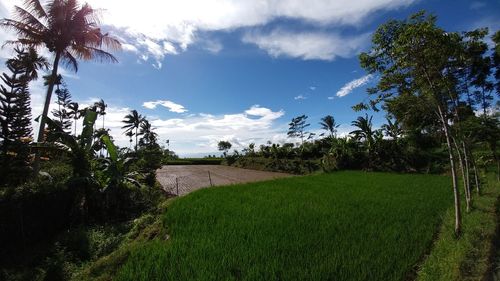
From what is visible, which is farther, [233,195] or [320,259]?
[233,195]

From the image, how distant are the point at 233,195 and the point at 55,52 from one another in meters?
11.8

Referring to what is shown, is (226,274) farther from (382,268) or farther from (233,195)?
(233,195)

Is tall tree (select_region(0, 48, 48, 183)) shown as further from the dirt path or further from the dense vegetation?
the dirt path

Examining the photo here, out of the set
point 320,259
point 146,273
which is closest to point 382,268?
point 320,259

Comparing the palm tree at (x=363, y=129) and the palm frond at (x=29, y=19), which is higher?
the palm frond at (x=29, y=19)

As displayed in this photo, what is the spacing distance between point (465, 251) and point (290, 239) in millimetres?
2947

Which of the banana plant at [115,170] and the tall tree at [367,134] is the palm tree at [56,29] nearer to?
the banana plant at [115,170]

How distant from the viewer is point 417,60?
6453mm

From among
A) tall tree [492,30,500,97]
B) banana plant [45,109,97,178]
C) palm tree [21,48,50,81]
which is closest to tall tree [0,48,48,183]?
palm tree [21,48,50,81]

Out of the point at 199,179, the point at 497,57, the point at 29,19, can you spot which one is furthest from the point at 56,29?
the point at 497,57

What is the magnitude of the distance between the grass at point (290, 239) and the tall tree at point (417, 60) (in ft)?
5.50

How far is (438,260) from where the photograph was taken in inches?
191

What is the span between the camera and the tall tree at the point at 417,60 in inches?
241

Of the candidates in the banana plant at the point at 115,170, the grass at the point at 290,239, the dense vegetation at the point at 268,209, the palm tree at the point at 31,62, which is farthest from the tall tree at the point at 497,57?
the palm tree at the point at 31,62
